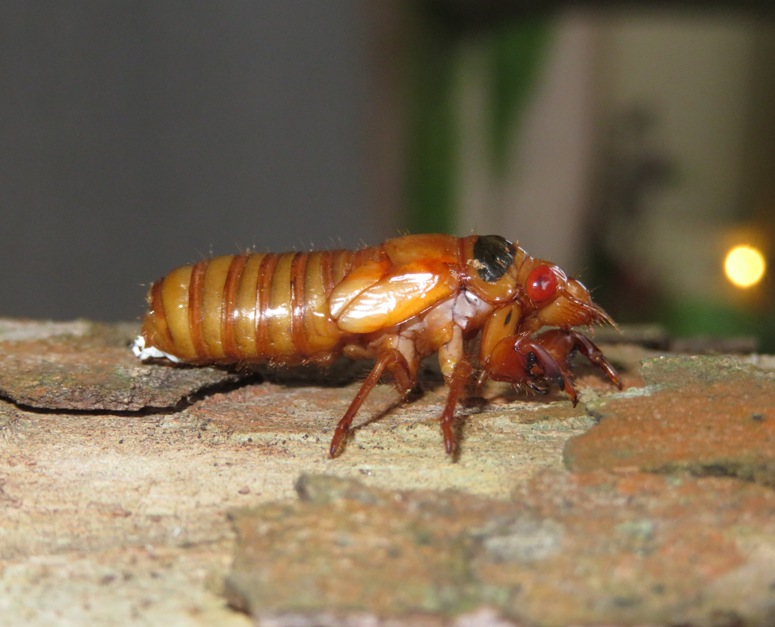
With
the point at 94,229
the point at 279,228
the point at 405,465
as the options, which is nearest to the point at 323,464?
the point at 405,465

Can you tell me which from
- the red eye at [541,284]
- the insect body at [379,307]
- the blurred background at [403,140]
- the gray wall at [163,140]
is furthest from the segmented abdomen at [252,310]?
the blurred background at [403,140]

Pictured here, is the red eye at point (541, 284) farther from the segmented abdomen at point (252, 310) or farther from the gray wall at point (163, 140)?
the gray wall at point (163, 140)

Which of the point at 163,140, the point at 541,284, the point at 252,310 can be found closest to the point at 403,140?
the point at 163,140

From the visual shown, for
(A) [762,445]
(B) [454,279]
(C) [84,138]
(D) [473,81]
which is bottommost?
(A) [762,445]

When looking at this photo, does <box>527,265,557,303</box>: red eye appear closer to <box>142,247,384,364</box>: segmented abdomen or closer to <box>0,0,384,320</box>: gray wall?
<box>142,247,384,364</box>: segmented abdomen

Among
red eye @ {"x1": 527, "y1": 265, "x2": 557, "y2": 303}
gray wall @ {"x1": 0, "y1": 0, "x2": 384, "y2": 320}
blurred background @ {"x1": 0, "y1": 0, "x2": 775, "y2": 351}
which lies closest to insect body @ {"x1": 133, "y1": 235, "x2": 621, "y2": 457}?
red eye @ {"x1": 527, "y1": 265, "x2": 557, "y2": 303}

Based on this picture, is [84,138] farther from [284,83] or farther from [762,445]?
[762,445]
